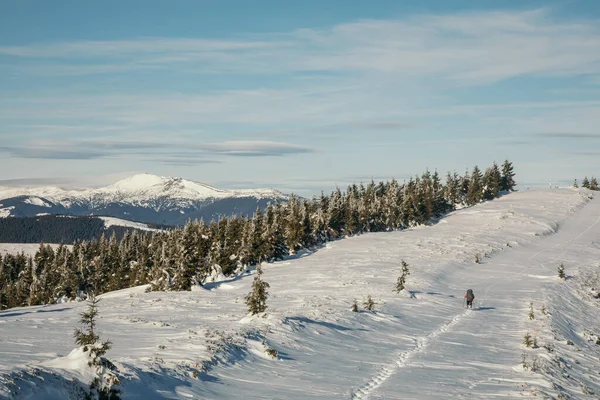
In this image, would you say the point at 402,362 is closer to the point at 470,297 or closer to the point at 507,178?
the point at 470,297

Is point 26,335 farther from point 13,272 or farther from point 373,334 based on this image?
point 13,272

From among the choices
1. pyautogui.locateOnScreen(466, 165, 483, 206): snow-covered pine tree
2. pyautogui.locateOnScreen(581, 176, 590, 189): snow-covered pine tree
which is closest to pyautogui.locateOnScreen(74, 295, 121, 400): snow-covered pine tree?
pyautogui.locateOnScreen(466, 165, 483, 206): snow-covered pine tree

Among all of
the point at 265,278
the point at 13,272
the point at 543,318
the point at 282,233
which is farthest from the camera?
the point at 13,272

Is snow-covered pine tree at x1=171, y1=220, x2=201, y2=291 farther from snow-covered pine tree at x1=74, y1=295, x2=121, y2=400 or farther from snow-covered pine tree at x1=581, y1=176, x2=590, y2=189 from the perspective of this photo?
snow-covered pine tree at x1=581, y1=176, x2=590, y2=189

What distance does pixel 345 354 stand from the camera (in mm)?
22516

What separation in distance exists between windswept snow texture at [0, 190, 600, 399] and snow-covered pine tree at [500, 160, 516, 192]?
111283mm

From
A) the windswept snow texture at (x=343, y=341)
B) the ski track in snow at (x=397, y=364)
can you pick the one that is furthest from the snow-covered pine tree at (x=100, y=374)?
the ski track in snow at (x=397, y=364)

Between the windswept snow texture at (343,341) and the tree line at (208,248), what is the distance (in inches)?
627

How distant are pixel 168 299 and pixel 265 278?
60.7ft

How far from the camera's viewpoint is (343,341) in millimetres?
25000

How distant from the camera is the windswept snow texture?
16500 mm

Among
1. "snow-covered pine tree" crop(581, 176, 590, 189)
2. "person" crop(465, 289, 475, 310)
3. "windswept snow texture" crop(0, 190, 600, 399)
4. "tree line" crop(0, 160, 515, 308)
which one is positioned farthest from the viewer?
"snow-covered pine tree" crop(581, 176, 590, 189)

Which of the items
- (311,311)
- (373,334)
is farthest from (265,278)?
(373,334)

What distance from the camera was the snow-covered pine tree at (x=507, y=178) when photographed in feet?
550
